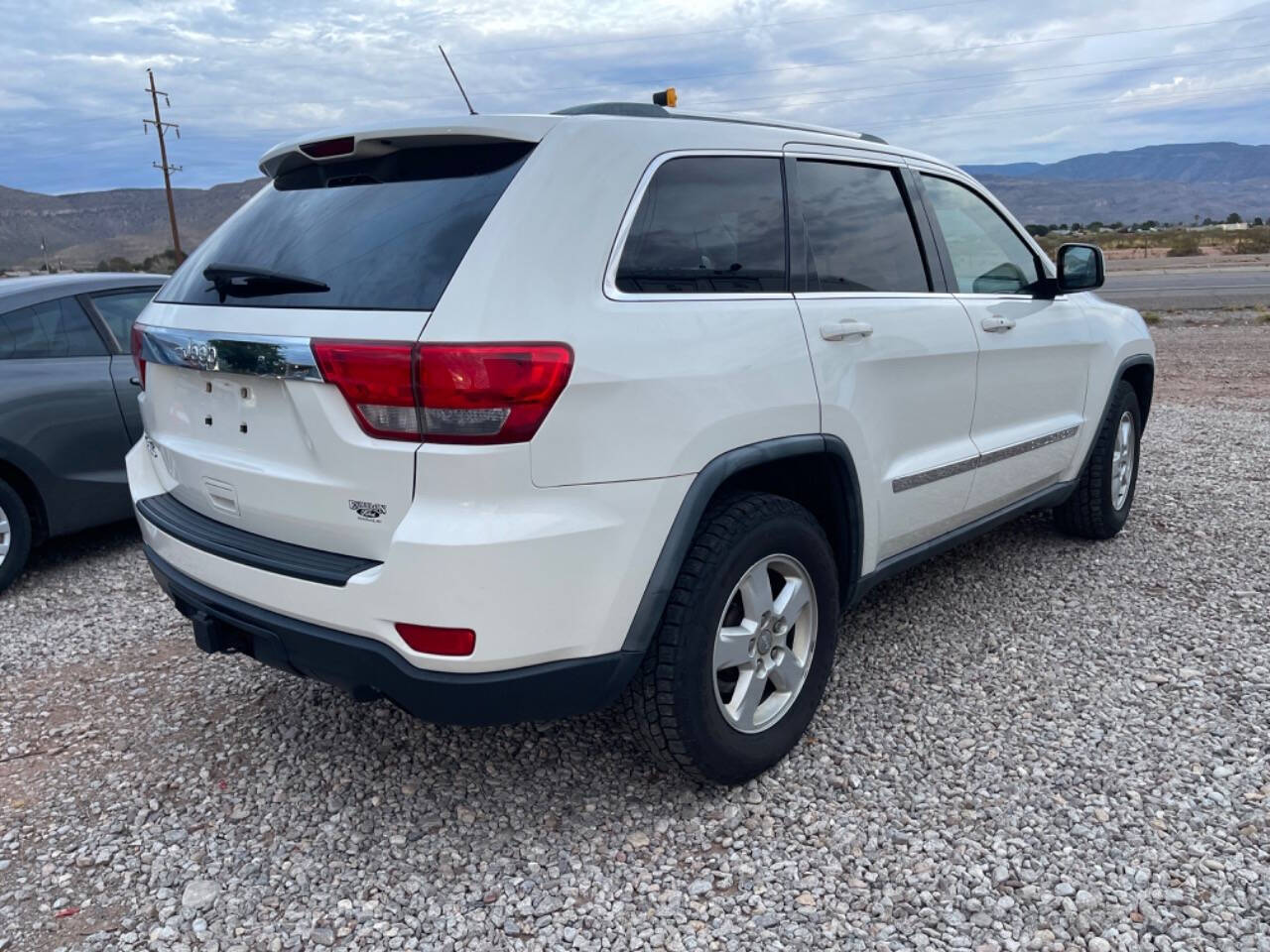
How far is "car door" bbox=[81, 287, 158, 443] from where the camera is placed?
16.8 ft

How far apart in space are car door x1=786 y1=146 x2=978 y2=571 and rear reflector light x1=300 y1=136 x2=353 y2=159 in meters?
1.31

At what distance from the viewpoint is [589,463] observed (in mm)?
2311

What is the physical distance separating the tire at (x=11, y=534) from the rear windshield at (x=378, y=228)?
8.08 ft

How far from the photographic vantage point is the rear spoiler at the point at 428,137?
2506 millimetres

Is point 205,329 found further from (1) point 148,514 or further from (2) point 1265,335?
(2) point 1265,335

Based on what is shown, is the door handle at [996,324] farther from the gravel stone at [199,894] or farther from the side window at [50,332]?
the side window at [50,332]

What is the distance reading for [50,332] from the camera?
16.5 ft

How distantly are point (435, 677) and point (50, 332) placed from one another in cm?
386

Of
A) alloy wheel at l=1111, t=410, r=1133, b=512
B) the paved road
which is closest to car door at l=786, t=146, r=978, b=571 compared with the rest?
alloy wheel at l=1111, t=410, r=1133, b=512

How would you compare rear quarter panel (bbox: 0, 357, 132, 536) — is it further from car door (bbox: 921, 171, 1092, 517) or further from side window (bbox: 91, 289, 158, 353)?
car door (bbox: 921, 171, 1092, 517)

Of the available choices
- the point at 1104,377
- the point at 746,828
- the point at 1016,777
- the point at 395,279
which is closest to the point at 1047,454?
the point at 1104,377

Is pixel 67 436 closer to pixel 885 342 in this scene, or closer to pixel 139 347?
pixel 139 347

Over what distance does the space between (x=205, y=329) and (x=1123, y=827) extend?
278cm

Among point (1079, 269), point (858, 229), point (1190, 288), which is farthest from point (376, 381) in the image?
point (1190, 288)
